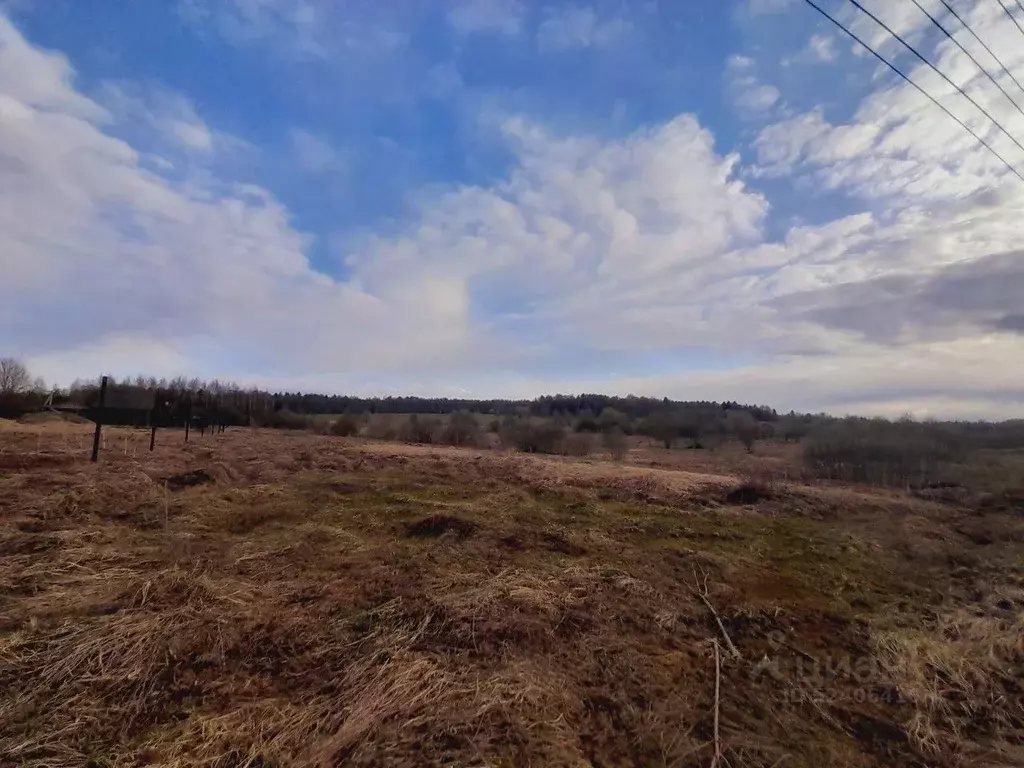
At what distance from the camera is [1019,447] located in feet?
135

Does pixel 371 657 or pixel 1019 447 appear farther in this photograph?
pixel 1019 447

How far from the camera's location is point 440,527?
974 cm

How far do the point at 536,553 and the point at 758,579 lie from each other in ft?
11.2

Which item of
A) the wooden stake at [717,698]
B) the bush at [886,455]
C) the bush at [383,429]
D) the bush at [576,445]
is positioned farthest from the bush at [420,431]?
the wooden stake at [717,698]

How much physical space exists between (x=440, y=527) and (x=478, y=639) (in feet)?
14.7

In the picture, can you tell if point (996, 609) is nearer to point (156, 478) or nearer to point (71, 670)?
point (71, 670)

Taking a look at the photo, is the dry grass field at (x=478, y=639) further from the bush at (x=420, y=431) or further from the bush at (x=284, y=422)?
the bush at (x=284, y=422)

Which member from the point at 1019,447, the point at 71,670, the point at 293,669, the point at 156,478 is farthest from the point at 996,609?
→ the point at 1019,447

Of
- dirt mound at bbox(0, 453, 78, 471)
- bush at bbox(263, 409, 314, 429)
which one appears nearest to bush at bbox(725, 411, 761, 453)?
bush at bbox(263, 409, 314, 429)

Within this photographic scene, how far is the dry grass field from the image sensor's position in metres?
3.94

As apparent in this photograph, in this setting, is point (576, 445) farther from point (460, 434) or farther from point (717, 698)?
point (717, 698)

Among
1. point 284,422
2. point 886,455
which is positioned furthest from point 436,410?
point 886,455

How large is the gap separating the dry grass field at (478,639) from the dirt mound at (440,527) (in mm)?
58

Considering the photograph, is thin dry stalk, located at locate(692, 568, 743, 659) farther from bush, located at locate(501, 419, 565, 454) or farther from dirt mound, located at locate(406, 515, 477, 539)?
bush, located at locate(501, 419, 565, 454)
